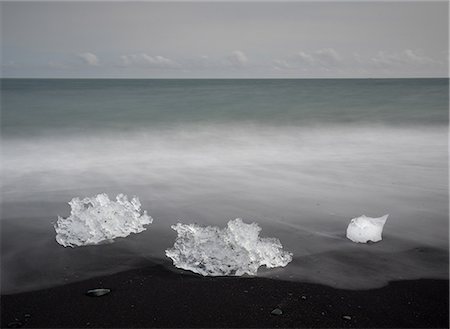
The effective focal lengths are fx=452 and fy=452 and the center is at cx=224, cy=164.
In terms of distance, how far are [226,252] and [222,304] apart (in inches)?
20.8

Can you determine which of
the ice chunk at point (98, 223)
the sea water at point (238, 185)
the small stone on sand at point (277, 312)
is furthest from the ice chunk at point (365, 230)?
the ice chunk at point (98, 223)

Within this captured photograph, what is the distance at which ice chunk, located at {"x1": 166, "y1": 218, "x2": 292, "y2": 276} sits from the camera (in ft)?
11.6

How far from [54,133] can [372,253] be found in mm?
9707

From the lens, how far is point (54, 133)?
11664 millimetres

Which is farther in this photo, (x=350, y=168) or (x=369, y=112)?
(x=369, y=112)

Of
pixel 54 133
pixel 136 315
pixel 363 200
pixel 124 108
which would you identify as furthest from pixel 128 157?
pixel 124 108

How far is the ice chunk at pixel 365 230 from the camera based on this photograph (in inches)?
165

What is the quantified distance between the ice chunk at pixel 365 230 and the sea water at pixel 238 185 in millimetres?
80

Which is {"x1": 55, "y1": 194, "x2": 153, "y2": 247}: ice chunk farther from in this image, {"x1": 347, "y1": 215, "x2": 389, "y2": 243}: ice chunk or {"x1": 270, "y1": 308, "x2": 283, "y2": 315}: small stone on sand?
{"x1": 347, "y1": 215, "x2": 389, "y2": 243}: ice chunk

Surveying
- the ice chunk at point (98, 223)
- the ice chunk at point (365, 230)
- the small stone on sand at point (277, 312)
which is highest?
the ice chunk at point (98, 223)

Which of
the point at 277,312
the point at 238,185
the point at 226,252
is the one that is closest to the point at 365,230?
the point at 226,252

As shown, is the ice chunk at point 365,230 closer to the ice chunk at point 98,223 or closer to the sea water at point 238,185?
the sea water at point 238,185

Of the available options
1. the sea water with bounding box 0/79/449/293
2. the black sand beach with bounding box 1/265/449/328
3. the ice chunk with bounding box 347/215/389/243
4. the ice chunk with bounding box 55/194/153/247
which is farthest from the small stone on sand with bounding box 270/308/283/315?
the ice chunk with bounding box 55/194/153/247

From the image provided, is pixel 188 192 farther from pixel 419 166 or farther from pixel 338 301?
pixel 419 166
